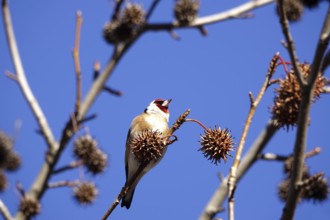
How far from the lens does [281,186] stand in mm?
3662

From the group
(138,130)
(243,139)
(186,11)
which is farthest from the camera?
(186,11)

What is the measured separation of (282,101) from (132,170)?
2.71 meters

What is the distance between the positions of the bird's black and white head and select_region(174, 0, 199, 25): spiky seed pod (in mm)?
1003

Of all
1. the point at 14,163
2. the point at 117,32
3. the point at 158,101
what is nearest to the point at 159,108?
the point at 158,101

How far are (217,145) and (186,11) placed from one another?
3.14 meters

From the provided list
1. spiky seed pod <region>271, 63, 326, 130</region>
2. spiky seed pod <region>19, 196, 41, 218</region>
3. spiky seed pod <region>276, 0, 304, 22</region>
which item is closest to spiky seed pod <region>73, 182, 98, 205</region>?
spiky seed pod <region>19, 196, 41, 218</region>

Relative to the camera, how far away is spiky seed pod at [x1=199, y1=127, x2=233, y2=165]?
238cm

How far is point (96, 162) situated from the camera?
3.67m

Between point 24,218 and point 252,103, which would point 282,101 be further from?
point 24,218

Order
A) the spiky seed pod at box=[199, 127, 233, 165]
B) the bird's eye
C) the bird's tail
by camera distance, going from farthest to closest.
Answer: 1. the bird's eye
2. the bird's tail
3. the spiky seed pod at box=[199, 127, 233, 165]

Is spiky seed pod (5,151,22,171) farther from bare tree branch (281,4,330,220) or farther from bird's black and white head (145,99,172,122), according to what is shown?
bare tree branch (281,4,330,220)

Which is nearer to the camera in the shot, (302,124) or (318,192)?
(302,124)

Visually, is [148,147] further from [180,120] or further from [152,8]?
[152,8]

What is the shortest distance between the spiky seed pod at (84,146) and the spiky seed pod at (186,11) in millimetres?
2199
